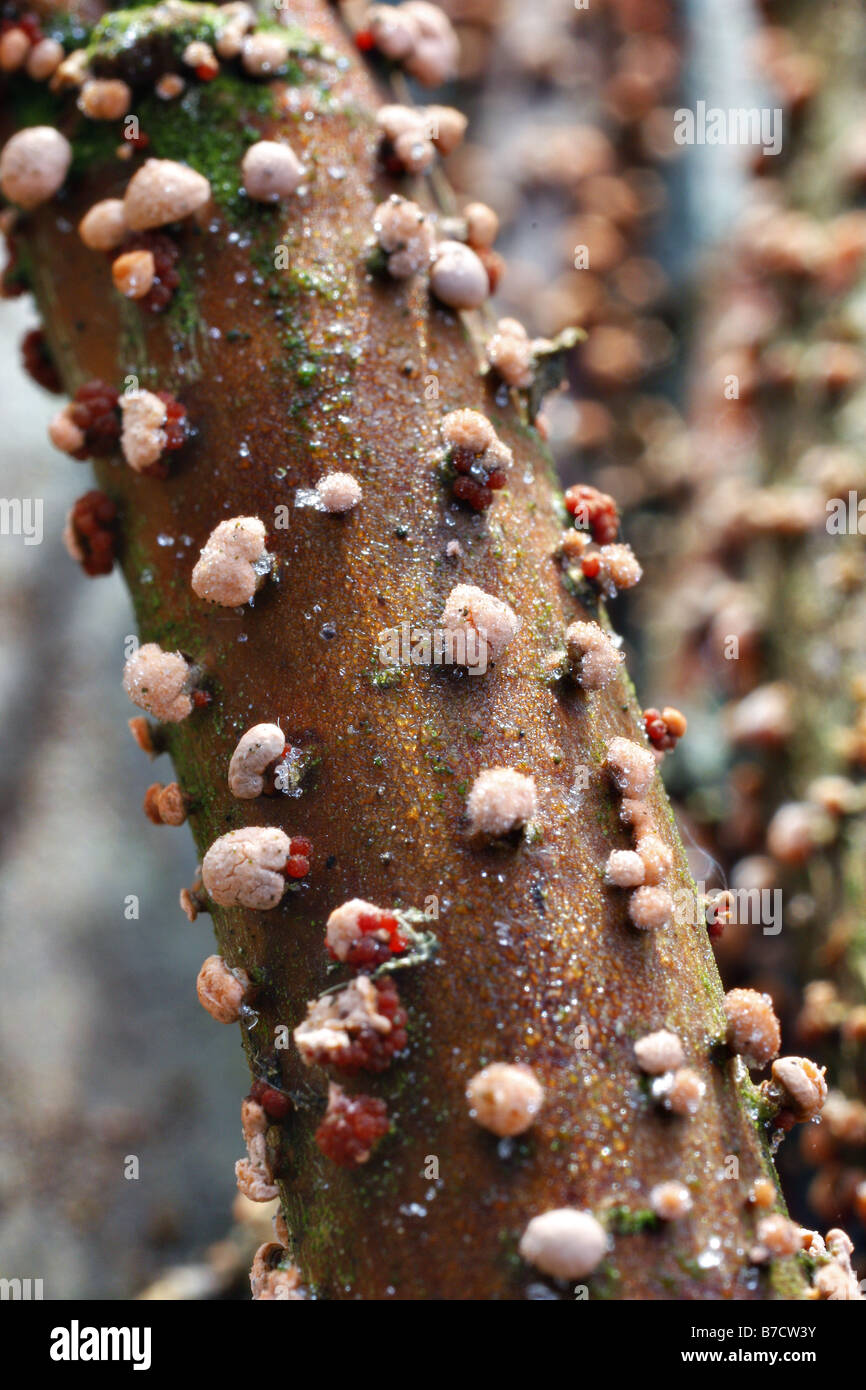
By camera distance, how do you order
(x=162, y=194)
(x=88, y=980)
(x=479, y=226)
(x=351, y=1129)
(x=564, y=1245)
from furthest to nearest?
1. (x=88, y=980)
2. (x=479, y=226)
3. (x=162, y=194)
4. (x=351, y=1129)
5. (x=564, y=1245)

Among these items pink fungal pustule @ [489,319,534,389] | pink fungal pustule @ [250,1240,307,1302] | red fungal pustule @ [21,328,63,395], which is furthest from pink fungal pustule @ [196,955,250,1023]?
red fungal pustule @ [21,328,63,395]

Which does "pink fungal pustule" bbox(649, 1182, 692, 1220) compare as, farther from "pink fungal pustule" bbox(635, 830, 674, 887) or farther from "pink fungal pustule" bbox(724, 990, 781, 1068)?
"pink fungal pustule" bbox(635, 830, 674, 887)

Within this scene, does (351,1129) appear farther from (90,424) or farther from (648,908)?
(90,424)

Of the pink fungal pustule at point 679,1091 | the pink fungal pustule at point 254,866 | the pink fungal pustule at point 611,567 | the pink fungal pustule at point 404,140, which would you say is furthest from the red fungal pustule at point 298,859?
the pink fungal pustule at point 404,140

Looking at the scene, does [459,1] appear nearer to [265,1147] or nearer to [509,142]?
[509,142]

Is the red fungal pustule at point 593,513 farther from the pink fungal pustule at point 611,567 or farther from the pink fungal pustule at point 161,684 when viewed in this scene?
the pink fungal pustule at point 161,684

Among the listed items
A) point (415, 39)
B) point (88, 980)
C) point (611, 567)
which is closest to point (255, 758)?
point (611, 567)
